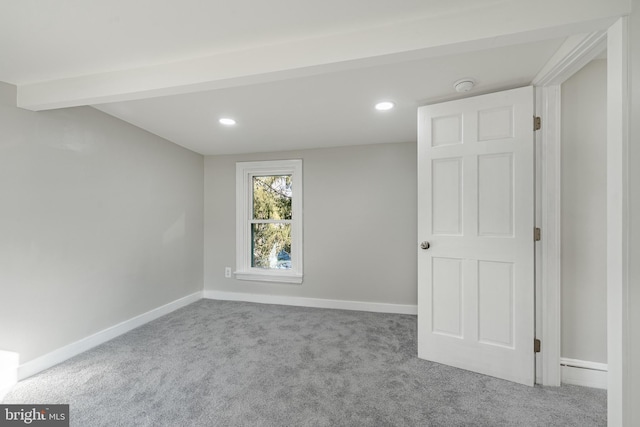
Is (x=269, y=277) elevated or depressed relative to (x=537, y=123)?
depressed

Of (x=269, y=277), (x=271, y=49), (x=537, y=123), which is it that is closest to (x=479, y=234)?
(x=537, y=123)

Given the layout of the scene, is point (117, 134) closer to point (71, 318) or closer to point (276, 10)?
point (71, 318)

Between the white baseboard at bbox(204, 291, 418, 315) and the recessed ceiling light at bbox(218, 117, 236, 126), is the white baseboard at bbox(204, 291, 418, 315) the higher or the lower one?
the lower one

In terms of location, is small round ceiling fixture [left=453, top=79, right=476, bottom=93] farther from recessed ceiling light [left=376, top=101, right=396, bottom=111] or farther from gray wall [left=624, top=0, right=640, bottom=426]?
gray wall [left=624, top=0, right=640, bottom=426]

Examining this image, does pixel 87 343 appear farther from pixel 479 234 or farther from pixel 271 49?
pixel 479 234

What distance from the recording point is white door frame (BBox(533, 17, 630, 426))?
1.14m

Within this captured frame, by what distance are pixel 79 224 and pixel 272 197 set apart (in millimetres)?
2105

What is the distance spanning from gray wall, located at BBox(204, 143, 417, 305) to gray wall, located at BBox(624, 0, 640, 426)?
7.36 feet

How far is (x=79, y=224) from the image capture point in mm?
2396

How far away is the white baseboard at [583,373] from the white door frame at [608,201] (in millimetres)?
87

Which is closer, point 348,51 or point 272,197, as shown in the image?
point 348,51

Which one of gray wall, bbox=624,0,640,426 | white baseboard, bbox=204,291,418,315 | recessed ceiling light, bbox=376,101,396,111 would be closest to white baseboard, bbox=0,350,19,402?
white baseboard, bbox=204,291,418,315

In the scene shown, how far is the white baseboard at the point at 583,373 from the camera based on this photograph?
1854 mm

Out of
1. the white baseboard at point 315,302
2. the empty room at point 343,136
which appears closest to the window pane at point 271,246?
the white baseboard at point 315,302
